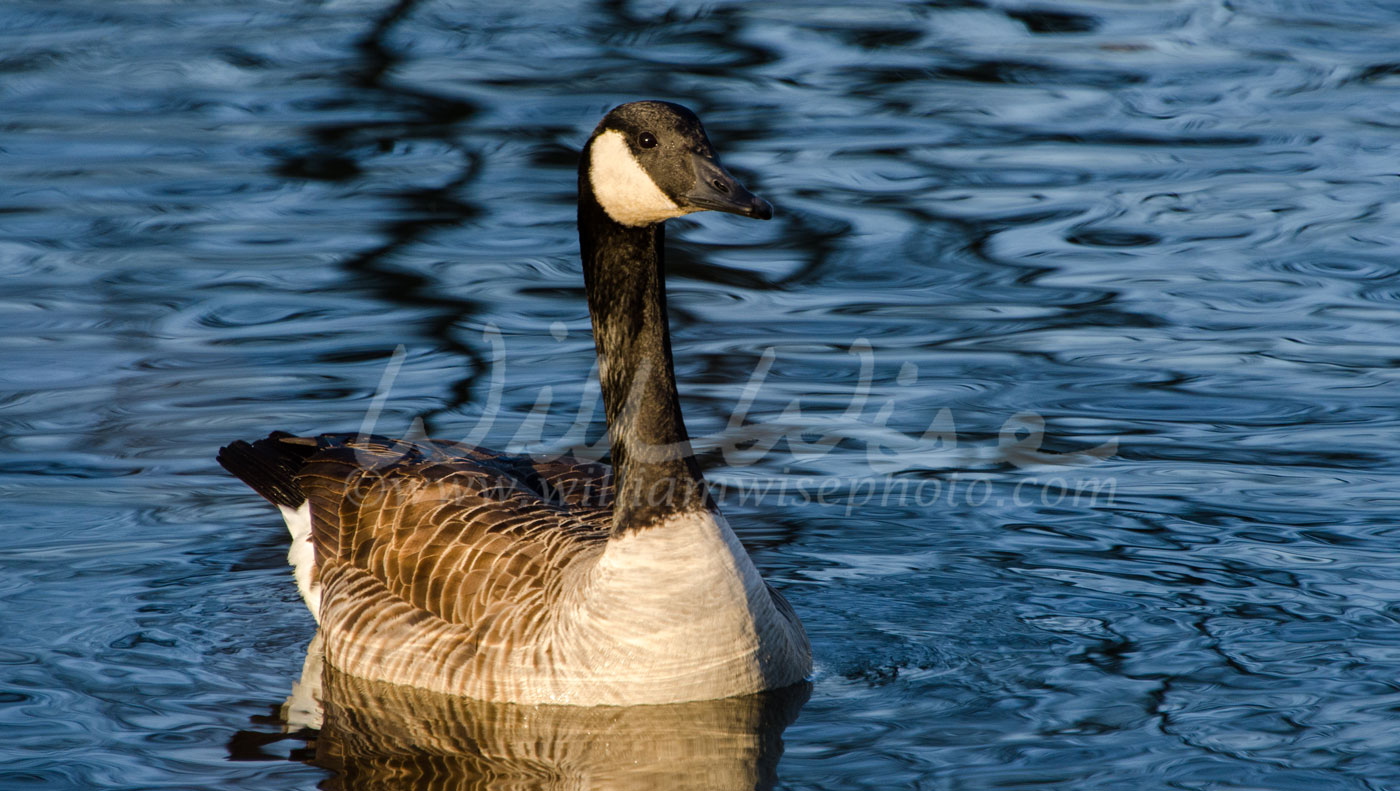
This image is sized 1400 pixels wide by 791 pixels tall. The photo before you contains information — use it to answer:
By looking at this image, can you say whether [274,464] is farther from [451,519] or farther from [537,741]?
[537,741]

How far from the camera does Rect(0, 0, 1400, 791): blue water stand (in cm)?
773

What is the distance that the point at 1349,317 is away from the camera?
12430mm

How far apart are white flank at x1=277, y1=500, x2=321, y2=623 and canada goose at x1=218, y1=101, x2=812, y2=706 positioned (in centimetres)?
34

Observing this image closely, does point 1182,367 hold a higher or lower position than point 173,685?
higher

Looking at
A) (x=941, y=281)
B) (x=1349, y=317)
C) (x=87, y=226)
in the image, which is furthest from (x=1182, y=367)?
(x=87, y=226)

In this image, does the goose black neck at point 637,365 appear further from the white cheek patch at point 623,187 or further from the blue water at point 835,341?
the blue water at point 835,341

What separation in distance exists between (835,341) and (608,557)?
515 cm

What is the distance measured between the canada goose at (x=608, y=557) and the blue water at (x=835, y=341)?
1.57ft

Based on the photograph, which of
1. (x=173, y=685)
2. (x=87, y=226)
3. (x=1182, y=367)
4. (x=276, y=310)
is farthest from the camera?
(x=87, y=226)

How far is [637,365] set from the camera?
778 cm

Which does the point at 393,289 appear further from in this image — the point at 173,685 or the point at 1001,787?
the point at 1001,787

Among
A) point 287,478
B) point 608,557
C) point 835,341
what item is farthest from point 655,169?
point 835,341

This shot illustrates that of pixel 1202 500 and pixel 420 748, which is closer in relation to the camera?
pixel 420 748

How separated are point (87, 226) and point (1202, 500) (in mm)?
9358
